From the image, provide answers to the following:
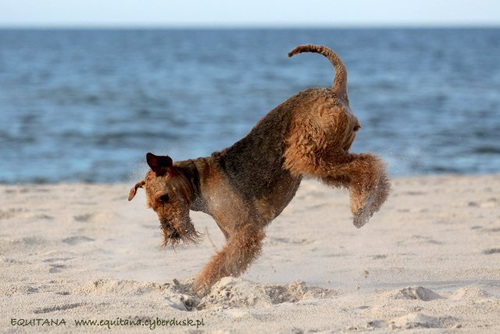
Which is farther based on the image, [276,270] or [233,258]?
[276,270]

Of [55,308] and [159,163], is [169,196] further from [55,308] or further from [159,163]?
[55,308]

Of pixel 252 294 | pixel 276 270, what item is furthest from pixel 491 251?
pixel 252 294

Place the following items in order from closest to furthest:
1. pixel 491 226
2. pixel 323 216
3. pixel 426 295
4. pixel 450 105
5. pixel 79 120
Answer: pixel 426 295
pixel 491 226
pixel 323 216
pixel 79 120
pixel 450 105

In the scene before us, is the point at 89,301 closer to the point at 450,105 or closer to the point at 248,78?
the point at 450,105

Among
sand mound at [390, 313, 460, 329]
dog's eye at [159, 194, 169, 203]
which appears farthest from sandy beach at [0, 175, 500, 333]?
dog's eye at [159, 194, 169, 203]

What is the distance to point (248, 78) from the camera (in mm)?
32094

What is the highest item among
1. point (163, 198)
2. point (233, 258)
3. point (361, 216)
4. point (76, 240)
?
point (163, 198)

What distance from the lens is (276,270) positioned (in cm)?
550

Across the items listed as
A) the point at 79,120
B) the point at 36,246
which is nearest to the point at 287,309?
the point at 36,246

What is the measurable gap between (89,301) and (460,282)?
254 cm

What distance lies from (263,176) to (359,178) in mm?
628

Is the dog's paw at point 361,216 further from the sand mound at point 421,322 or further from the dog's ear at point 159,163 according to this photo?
the dog's ear at point 159,163

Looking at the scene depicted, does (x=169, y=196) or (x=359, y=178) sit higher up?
(x=359, y=178)

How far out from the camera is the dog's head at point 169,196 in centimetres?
457
